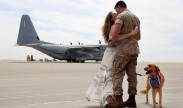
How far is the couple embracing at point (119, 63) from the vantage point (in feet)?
22.5

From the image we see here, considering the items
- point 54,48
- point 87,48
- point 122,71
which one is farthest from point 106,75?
point 54,48

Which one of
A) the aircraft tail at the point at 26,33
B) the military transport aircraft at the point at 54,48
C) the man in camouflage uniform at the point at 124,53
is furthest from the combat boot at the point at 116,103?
the aircraft tail at the point at 26,33

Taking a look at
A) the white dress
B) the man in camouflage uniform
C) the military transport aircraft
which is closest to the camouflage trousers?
the man in camouflage uniform

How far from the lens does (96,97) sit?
7094mm

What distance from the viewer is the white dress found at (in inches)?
275

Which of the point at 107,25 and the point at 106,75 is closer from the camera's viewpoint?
the point at 106,75

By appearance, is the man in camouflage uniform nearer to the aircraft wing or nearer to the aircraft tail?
the aircraft wing

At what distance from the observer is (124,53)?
6.87m

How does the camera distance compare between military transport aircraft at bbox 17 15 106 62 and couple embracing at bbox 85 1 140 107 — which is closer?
couple embracing at bbox 85 1 140 107

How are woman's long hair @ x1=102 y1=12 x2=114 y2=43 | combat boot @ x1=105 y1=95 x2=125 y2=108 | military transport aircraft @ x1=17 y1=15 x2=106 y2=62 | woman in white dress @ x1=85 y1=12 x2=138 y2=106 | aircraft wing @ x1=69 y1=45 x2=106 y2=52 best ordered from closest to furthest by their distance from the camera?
combat boot @ x1=105 y1=95 x2=125 y2=108
woman in white dress @ x1=85 y1=12 x2=138 y2=106
woman's long hair @ x1=102 y1=12 x2=114 y2=43
aircraft wing @ x1=69 y1=45 x2=106 y2=52
military transport aircraft @ x1=17 y1=15 x2=106 y2=62

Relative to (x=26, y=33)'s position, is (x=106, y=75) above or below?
below

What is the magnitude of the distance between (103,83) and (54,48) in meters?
47.3

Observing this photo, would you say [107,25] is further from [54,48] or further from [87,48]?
[54,48]

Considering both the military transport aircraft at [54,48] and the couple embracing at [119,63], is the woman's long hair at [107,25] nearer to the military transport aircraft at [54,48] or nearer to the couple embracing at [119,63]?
the couple embracing at [119,63]
